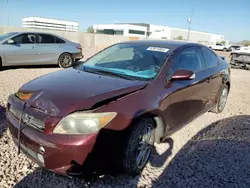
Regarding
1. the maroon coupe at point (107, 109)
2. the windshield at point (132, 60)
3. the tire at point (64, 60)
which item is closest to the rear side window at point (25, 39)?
the tire at point (64, 60)

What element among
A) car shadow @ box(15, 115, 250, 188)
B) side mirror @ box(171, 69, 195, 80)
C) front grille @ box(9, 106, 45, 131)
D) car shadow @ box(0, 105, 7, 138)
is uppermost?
side mirror @ box(171, 69, 195, 80)

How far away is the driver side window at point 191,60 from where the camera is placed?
3369 mm

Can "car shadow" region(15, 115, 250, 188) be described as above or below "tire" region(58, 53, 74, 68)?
below

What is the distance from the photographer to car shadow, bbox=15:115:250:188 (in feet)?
8.34

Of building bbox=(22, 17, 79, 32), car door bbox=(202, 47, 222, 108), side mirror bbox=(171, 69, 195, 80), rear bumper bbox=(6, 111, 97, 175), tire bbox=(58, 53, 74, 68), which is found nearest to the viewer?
rear bumper bbox=(6, 111, 97, 175)

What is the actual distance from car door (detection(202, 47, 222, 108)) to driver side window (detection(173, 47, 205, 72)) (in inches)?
10.7

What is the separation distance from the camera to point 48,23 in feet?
284

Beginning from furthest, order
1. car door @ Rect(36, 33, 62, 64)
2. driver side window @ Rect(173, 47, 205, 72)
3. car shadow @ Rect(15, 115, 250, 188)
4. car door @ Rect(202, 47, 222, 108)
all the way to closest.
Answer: car door @ Rect(36, 33, 62, 64) → car door @ Rect(202, 47, 222, 108) → driver side window @ Rect(173, 47, 205, 72) → car shadow @ Rect(15, 115, 250, 188)

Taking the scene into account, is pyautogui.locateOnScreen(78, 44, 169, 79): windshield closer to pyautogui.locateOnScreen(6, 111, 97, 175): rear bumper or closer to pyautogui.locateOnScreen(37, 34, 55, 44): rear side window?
pyautogui.locateOnScreen(6, 111, 97, 175): rear bumper

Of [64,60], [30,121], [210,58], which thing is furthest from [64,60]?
[30,121]

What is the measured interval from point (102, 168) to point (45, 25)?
92345 millimetres

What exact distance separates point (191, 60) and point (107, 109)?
2.06 m

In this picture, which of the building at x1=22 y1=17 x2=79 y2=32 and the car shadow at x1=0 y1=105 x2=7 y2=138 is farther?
the building at x1=22 y1=17 x2=79 y2=32

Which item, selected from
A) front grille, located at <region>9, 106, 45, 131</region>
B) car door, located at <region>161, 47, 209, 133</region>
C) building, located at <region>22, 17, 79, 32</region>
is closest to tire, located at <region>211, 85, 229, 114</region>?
car door, located at <region>161, 47, 209, 133</region>
